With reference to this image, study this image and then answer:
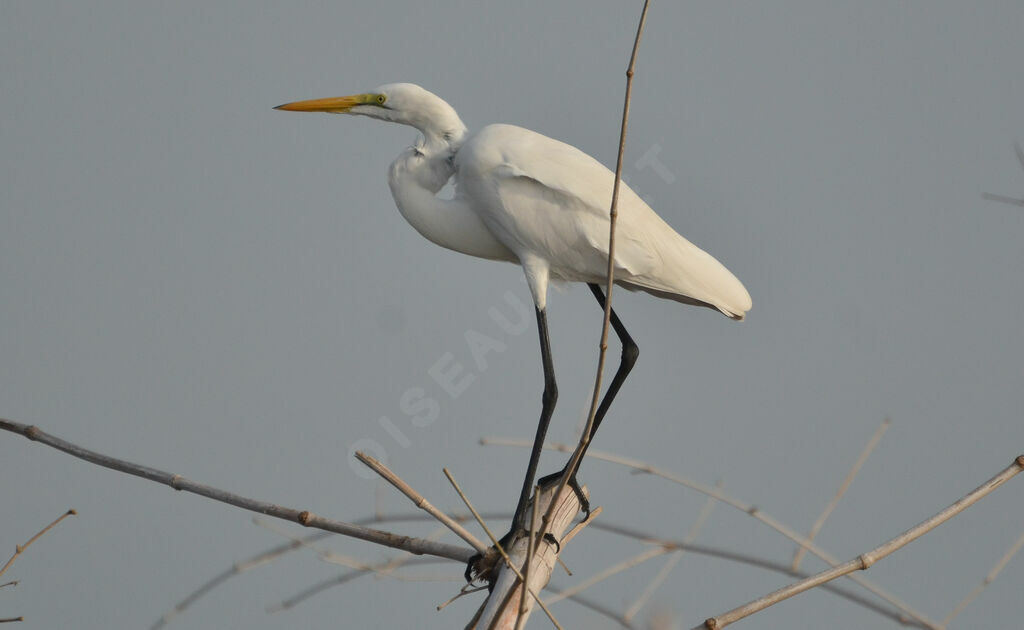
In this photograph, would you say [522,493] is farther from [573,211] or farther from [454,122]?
[454,122]

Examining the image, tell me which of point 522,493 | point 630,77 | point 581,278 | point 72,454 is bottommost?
point 72,454

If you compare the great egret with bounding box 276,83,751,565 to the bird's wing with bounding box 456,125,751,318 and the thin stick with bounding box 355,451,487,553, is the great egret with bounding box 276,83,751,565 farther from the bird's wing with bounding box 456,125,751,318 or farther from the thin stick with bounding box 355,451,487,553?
the thin stick with bounding box 355,451,487,553

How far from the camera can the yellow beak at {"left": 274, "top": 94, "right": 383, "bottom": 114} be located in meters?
2.75

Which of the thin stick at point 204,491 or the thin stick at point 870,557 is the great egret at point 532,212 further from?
the thin stick at point 870,557

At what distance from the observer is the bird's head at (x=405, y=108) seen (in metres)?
2.71

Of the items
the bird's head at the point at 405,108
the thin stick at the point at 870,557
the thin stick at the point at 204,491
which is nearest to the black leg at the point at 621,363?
the bird's head at the point at 405,108

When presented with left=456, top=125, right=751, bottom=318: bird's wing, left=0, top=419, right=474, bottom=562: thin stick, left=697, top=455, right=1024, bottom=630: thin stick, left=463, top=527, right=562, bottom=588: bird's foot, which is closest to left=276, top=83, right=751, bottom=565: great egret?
left=456, top=125, right=751, bottom=318: bird's wing

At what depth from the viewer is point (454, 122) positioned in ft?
8.95

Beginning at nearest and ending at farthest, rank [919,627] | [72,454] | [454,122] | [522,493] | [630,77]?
[630,77] < [919,627] < [72,454] < [522,493] < [454,122]

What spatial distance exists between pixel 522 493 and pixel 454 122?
2.92ft

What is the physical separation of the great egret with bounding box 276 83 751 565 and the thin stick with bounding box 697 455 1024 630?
3.33 feet

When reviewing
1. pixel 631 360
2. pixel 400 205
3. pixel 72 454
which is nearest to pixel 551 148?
pixel 400 205

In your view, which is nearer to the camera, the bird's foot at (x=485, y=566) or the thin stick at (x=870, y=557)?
the thin stick at (x=870, y=557)

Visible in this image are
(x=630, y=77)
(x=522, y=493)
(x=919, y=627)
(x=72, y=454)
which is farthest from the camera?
(x=522, y=493)
